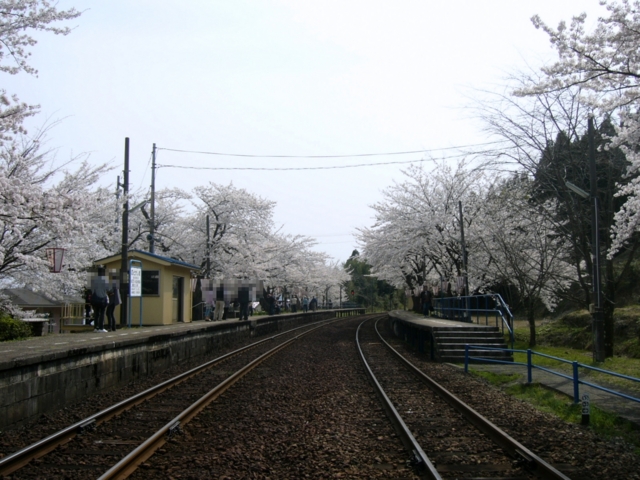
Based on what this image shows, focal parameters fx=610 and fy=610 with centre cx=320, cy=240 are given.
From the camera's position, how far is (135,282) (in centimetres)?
1931

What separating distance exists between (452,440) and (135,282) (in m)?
14.3

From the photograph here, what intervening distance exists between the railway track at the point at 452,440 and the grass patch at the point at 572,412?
1383mm

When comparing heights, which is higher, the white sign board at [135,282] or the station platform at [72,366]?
the white sign board at [135,282]

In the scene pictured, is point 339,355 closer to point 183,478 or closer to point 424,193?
point 183,478

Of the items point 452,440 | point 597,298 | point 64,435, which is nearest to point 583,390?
point 597,298

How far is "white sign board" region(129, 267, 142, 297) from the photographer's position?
18922mm

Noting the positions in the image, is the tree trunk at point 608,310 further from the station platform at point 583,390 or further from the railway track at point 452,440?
the railway track at point 452,440

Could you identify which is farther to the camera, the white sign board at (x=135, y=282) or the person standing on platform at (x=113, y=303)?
the white sign board at (x=135, y=282)

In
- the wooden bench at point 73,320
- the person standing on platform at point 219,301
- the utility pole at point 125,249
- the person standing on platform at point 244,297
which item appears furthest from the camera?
the person standing on platform at point 219,301

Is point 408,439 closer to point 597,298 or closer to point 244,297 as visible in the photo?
point 597,298

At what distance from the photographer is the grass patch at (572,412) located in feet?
24.6

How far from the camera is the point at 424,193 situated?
33.6m

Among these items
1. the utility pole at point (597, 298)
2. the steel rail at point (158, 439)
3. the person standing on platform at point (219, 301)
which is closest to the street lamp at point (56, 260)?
the steel rail at point (158, 439)

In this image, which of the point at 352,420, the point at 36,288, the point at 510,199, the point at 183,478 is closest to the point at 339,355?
the point at 510,199
